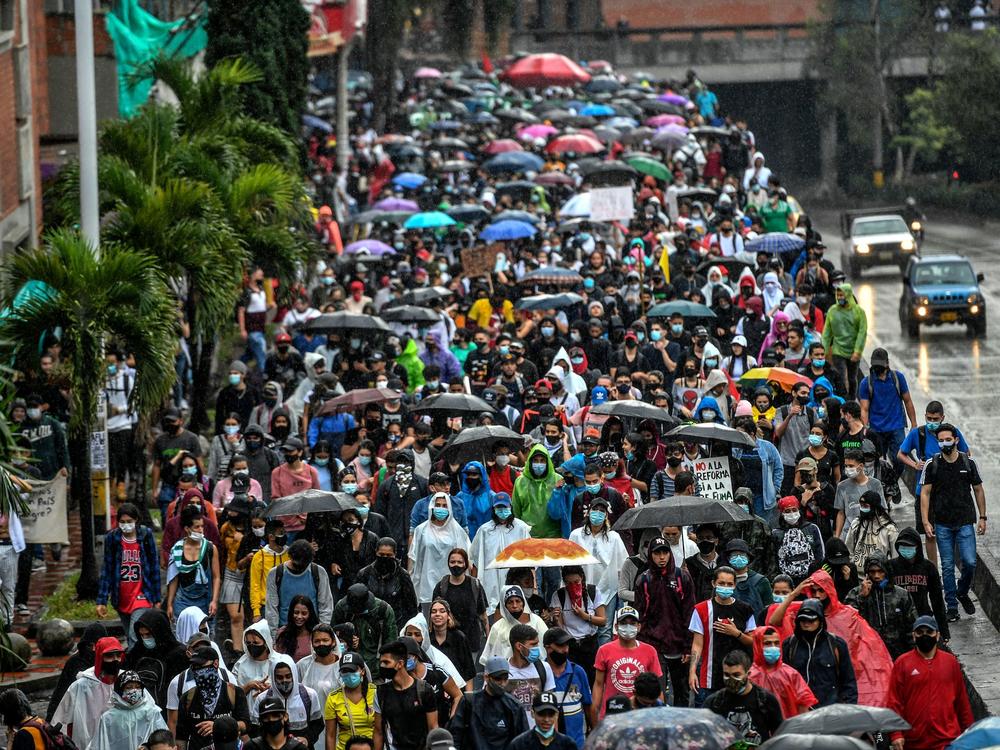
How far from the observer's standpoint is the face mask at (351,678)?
12477mm

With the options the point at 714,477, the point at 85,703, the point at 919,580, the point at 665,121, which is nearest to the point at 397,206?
the point at 665,121

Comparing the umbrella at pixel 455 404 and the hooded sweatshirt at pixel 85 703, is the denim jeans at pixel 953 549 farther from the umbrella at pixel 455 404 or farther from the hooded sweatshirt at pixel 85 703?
the hooded sweatshirt at pixel 85 703

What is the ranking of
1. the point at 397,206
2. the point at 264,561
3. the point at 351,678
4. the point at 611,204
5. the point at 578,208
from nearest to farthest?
1. the point at 351,678
2. the point at 264,561
3. the point at 611,204
4. the point at 578,208
5. the point at 397,206

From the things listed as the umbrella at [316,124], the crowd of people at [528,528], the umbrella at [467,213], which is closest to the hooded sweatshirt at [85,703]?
the crowd of people at [528,528]

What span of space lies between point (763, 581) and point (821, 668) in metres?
1.43

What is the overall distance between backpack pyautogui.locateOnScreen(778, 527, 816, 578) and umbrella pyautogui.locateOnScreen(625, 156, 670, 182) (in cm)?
2393

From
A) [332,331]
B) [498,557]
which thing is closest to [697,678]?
[498,557]

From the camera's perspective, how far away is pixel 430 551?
15.5 metres

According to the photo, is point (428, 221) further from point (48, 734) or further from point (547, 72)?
point (547, 72)

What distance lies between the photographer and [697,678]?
530 inches

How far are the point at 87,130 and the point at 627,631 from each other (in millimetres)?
9009

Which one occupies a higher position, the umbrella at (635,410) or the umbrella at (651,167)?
the umbrella at (651,167)

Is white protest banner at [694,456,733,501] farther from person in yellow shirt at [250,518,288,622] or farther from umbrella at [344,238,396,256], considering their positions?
umbrella at [344,238,396,256]

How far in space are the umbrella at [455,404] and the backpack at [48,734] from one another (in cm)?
764
